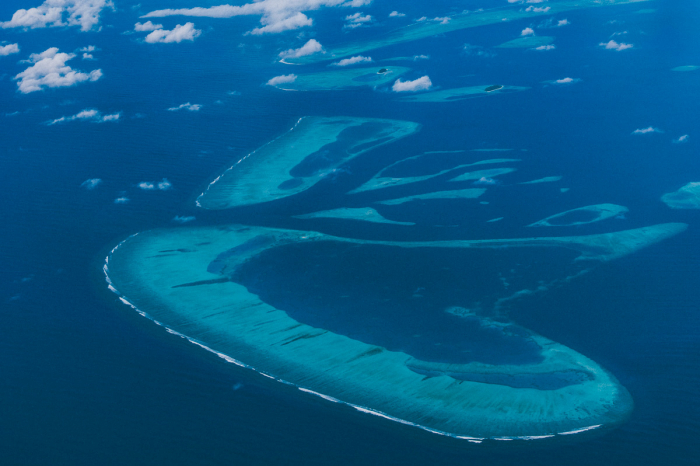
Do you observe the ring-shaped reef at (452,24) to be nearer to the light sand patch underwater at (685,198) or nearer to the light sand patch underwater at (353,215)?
the light sand patch underwater at (353,215)

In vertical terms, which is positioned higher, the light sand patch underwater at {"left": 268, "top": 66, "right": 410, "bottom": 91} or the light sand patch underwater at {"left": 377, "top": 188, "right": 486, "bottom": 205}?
the light sand patch underwater at {"left": 268, "top": 66, "right": 410, "bottom": 91}

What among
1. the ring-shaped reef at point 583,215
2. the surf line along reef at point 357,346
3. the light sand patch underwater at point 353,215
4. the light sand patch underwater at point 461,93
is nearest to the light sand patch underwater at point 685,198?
the surf line along reef at point 357,346

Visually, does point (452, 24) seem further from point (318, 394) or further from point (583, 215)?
point (318, 394)

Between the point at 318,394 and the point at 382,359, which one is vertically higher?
the point at 382,359

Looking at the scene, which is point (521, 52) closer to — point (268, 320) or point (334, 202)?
point (334, 202)

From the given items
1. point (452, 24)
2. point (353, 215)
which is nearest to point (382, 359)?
point (353, 215)

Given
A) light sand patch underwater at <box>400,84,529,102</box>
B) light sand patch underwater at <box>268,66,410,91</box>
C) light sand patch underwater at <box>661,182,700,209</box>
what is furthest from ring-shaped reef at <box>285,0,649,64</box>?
light sand patch underwater at <box>661,182,700,209</box>

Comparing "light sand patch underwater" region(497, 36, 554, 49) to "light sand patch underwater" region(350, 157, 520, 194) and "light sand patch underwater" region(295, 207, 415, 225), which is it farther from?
"light sand patch underwater" region(295, 207, 415, 225)
